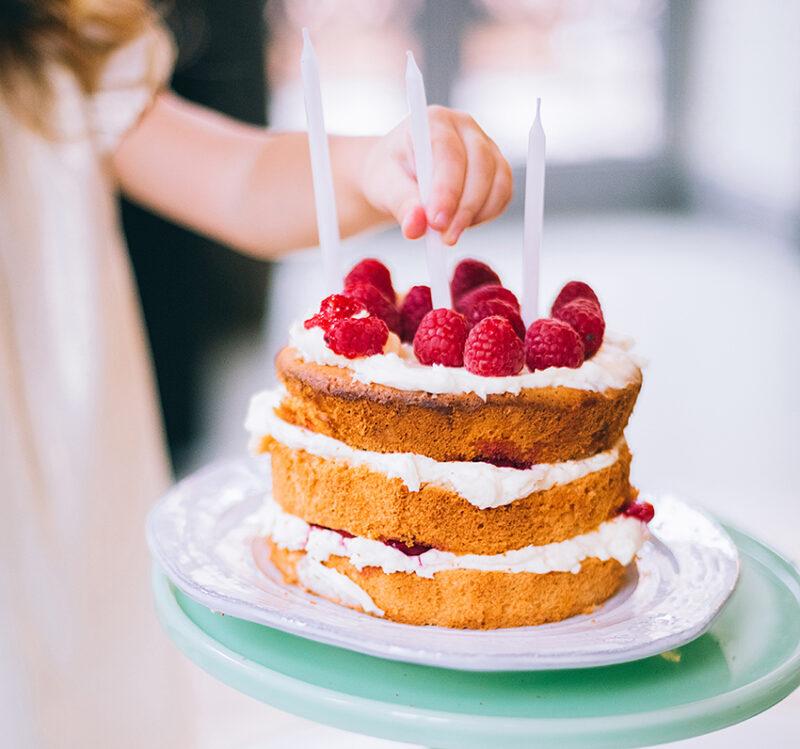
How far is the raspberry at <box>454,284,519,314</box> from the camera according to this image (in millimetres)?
Result: 1146

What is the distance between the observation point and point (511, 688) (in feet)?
2.96

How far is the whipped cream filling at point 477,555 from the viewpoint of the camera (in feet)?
3.48

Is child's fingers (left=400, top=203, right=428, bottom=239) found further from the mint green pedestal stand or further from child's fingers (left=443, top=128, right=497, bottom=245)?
the mint green pedestal stand

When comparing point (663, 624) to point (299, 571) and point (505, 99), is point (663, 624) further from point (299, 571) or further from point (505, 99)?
point (505, 99)

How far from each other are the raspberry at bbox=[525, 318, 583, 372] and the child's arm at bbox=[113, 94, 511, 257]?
16cm

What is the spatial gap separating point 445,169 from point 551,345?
217mm

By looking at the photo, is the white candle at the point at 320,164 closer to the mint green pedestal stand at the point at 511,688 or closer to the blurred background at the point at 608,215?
the mint green pedestal stand at the point at 511,688

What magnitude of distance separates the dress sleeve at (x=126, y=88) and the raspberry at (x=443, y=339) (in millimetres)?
1081

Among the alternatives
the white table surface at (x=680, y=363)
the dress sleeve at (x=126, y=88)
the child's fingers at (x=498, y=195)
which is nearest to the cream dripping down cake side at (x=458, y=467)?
the child's fingers at (x=498, y=195)

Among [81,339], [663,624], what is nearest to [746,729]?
[663,624]

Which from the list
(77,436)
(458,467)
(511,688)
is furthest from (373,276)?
(77,436)

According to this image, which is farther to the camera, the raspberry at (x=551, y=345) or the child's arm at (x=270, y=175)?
the child's arm at (x=270, y=175)

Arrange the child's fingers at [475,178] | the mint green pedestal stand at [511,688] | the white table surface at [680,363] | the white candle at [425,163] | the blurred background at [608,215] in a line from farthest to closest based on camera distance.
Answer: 1. the blurred background at [608,215]
2. the white table surface at [680,363]
3. the child's fingers at [475,178]
4. the white candle at [425,163]
5. the mint green pedestal stand at [511,688]

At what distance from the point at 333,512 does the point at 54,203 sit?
1.14 meters
